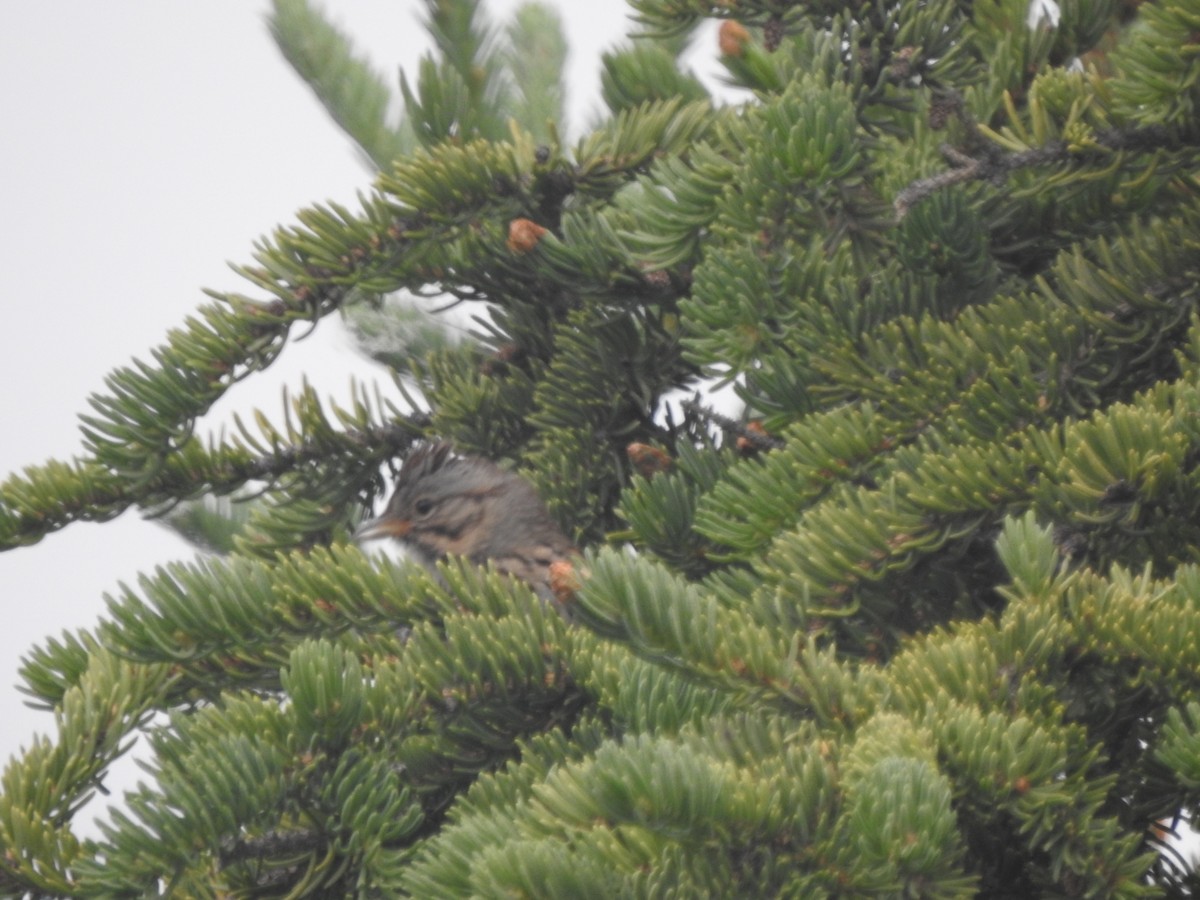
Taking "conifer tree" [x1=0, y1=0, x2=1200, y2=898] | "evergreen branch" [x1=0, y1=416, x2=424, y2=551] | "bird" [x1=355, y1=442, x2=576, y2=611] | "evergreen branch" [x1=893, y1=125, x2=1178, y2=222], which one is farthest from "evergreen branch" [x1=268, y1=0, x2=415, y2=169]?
"evergreen branch" [x1=893, y1=125, x2=1178, y2=222]

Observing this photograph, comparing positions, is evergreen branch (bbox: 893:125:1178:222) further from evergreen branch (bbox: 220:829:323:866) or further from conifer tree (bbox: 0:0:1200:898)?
evergreen branch (bbox: 220:829:323:866)

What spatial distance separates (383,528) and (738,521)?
6.52 feet

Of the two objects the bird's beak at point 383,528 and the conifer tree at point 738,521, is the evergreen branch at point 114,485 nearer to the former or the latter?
the conifer tree at point 738,521

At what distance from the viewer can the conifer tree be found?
1.29 meters

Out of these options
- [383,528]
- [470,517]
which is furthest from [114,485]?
[470,517]

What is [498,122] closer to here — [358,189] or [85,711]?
[358,189]

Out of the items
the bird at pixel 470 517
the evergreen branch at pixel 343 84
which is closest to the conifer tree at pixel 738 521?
the bird at pixel 470 517

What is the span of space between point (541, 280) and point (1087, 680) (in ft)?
5.04

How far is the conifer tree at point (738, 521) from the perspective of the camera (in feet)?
4.22

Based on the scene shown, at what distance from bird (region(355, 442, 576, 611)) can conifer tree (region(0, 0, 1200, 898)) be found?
0.36 meters

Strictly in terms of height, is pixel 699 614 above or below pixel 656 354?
below

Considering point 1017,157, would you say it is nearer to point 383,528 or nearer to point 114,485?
point 114,485

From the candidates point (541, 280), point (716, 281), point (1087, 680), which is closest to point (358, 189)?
point (541, 280)

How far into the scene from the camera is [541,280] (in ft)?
8.94
